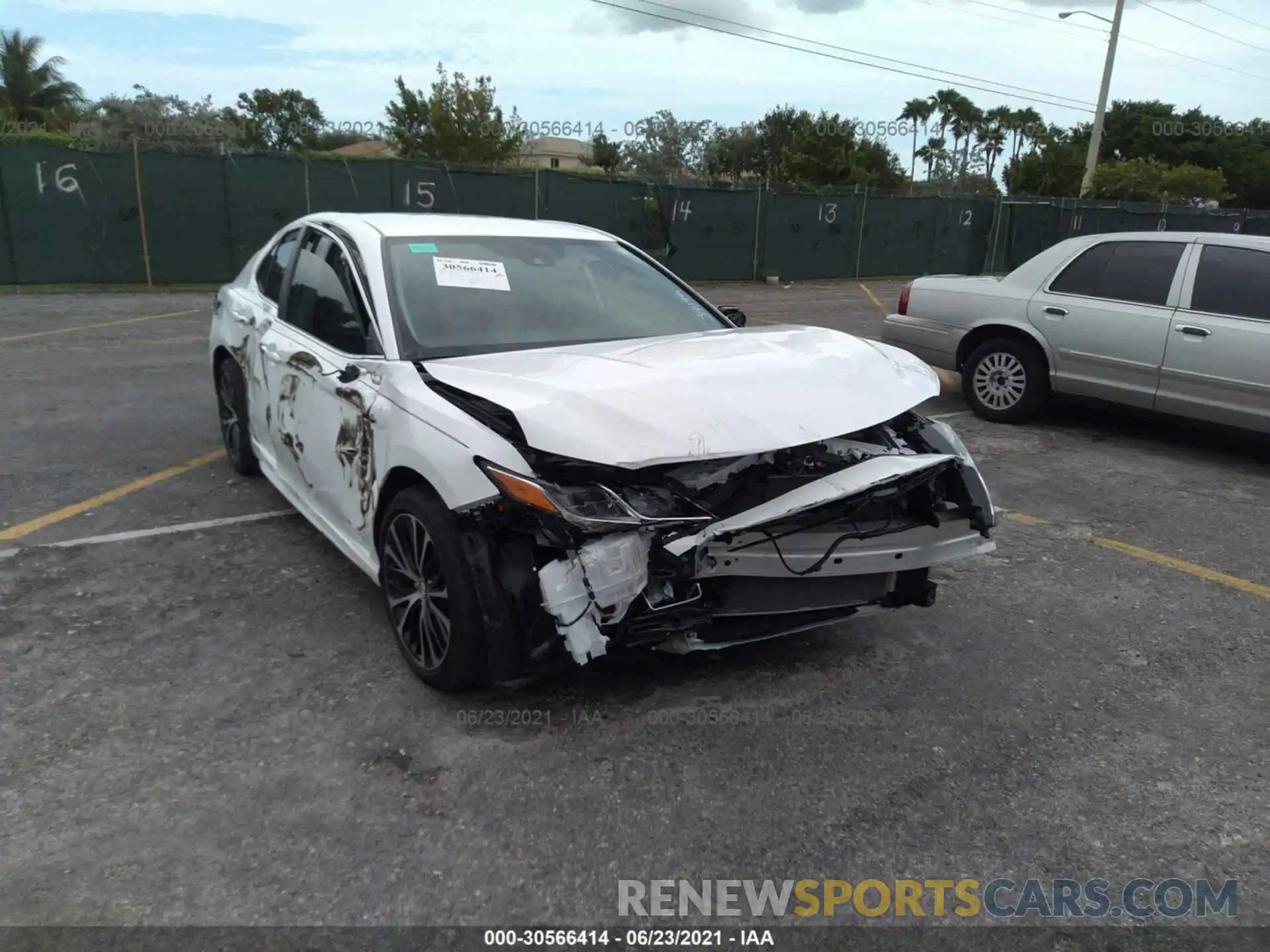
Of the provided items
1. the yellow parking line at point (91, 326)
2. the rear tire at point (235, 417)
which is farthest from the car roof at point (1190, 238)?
the yellow parking line at point (91, 326)

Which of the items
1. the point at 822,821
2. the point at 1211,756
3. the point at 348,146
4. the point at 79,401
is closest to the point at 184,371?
the point at 79,401

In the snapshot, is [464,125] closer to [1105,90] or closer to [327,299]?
[1105,90]

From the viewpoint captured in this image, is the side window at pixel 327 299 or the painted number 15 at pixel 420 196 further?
the painted number 15 at pixel 420 196

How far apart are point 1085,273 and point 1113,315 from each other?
1.80 ft

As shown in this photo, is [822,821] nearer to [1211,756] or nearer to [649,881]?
[649,881]

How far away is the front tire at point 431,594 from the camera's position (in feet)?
9.95

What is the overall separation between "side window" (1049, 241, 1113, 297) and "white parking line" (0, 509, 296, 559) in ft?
20.1

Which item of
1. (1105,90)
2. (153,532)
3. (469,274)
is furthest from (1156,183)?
(153,532)

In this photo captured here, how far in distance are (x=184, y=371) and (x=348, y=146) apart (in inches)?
2940

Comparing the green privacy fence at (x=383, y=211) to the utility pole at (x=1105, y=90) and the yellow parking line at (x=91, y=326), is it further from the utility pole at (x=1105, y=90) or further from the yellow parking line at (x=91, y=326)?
the utility pole at (x=1105, y=90)

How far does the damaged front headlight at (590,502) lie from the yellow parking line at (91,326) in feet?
33.0

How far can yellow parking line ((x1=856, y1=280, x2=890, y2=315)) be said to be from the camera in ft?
53.1

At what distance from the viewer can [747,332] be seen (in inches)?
166

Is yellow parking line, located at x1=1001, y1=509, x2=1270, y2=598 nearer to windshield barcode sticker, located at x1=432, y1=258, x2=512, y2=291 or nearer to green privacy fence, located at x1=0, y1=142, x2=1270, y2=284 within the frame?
windshield barcode sticker, located at x1=432, y1=258, x2=512, y2=291
